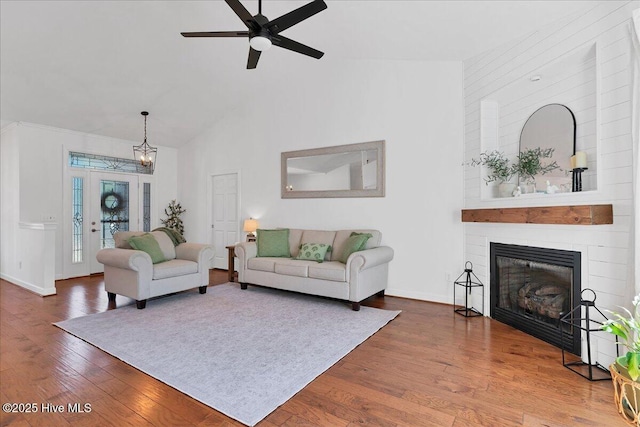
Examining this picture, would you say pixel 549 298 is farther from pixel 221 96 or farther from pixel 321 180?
pixel 221 96

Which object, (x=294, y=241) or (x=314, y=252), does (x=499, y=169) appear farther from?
(x=294, y=241)

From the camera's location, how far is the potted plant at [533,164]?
3112mm

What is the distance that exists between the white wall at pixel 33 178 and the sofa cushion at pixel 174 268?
2.71m

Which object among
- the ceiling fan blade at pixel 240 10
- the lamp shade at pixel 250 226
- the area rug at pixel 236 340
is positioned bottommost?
the area rug at pixel 236 340

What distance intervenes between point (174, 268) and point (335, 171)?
269cm

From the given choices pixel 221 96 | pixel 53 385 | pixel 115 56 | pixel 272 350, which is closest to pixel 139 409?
pixel 53 385

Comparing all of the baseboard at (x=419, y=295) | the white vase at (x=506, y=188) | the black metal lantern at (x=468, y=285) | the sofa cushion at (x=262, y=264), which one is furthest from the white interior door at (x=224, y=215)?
the white vase at (x=506, y=188)

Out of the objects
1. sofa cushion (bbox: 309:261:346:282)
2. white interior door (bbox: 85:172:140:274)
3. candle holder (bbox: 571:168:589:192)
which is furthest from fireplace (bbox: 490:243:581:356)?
white interior door (bbox: 85:172:140:274)

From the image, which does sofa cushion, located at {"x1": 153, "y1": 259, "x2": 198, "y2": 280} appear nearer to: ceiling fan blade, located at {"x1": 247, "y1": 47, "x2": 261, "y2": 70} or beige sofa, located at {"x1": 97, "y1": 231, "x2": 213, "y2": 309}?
beige sofa, located at {"x1": 97, "y1": 231, "x2": 213, "y2": 309}

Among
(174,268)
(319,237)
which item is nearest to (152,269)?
(174,268)

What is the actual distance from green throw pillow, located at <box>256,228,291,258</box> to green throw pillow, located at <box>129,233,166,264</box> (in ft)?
4.45

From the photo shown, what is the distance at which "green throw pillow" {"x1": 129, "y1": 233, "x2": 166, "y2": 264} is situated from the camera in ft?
13.6

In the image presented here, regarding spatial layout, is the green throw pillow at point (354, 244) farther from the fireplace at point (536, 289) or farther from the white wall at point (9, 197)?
the white wall at point (9, 197)

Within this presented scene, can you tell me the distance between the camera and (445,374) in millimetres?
2371
